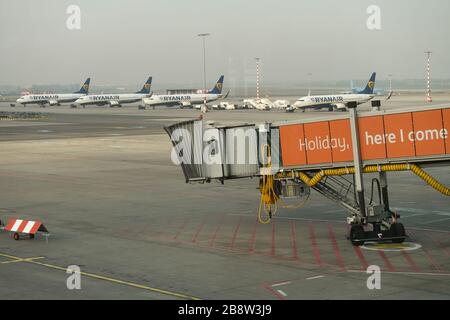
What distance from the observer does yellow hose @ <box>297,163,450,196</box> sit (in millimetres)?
33969

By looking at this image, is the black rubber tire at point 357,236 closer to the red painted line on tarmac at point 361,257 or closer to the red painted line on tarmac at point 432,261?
the red painted line on tarmac at point 361,257

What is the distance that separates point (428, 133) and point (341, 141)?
4.06 m

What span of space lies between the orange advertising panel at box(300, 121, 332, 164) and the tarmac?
380cm

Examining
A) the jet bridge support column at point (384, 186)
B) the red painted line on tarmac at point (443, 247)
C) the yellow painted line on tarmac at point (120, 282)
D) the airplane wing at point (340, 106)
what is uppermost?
the airplane wing at point (340, 106)

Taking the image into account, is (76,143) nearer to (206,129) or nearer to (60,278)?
(206,129)

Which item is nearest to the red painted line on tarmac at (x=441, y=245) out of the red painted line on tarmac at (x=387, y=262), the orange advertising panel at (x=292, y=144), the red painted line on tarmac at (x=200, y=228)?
the red painted line on tarmac at (x=387, y=262)

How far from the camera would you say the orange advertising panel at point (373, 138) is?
32.8 metres

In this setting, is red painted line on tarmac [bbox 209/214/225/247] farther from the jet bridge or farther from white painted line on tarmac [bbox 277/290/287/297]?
white painted line on tarmac [bbox 277/290/287/297]

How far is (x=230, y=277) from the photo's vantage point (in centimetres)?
2875

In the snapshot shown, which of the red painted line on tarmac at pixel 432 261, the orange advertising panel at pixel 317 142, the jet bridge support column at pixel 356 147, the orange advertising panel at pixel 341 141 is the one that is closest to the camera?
the red painted line on tarmac at pixel 432 261

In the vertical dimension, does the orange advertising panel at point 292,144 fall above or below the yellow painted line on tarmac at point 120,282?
above

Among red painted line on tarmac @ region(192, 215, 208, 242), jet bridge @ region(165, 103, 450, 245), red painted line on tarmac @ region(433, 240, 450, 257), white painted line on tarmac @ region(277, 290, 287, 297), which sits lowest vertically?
white painted line on tarmac @ region(277, 290, 287, 297)

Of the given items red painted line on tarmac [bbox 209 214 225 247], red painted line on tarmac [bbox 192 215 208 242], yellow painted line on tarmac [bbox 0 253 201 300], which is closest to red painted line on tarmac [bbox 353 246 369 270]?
red painted line on tarmac [bbox 209 214 225 247]
